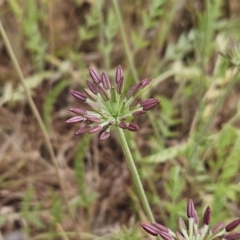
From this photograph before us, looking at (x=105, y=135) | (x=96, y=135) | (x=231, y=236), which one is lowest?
(x=231, y=236)

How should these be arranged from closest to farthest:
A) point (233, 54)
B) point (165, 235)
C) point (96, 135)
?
1. point (165, 235)
2. point (233, 54)
3. point (96, 135)

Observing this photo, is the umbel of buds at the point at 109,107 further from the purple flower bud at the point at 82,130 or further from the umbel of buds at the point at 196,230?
the umbel of buds at the point at 196,230

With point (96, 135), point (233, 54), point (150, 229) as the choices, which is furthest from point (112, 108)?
point (96, 135)

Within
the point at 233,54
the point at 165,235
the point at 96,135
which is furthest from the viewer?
the point at 96,135

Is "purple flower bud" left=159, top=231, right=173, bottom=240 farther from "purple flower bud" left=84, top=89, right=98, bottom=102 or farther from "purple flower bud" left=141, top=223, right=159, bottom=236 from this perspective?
"purple flower bud" left=84, top=89, right=98, bottom=102

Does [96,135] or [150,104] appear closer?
[150,104]

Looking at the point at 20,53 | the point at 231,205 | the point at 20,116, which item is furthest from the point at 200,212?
the point at 20,53

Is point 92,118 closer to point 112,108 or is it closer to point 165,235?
point 112,108
